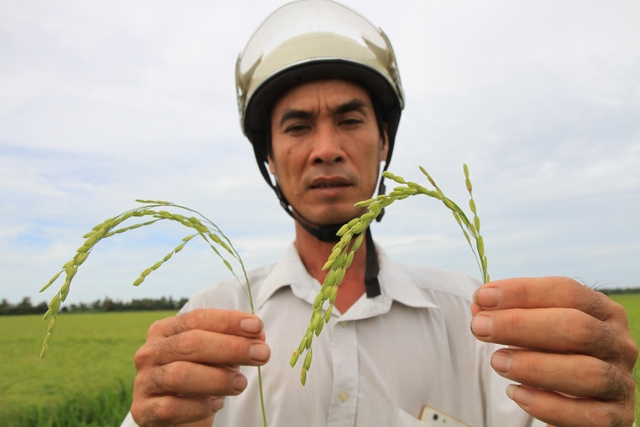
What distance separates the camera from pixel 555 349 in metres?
1.30

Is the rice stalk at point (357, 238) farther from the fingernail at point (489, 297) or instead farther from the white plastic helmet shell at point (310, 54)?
the white plastic helmet shell at point (310, 54)

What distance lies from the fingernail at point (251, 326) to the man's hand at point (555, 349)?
0.80 meters

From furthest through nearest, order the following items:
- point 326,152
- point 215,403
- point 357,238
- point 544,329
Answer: point 326,152 → point 215,403 → point 544,329 → point 357,238

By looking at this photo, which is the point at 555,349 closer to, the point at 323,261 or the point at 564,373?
the point at 564,373

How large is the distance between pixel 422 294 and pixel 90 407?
25.8 feet

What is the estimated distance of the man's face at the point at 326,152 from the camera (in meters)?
2.72

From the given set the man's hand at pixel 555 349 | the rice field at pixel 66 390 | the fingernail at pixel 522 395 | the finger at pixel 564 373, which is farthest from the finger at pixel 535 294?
the rice field at pixel 66 390

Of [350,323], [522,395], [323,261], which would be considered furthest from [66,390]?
[522,395]

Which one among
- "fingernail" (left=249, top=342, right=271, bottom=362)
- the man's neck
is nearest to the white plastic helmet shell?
the man's neck

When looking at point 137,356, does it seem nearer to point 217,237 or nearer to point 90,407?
point 217,237

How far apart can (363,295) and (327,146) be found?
1010 millimetres

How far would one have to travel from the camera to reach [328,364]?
2475mm

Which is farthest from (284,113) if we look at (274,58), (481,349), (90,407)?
(90,407)

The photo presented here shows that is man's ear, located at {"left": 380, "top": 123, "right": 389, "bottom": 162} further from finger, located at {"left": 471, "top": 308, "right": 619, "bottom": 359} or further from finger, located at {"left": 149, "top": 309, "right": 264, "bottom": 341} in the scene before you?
finger, located at {"left": 471, "top": 308, "right": 619, "bottom": 359}
